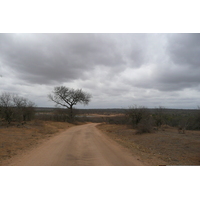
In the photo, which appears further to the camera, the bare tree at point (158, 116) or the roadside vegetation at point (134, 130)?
the bare tree at point (158, 116)

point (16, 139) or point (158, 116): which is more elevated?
point (158, 116)

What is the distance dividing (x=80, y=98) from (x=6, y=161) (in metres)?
36.9

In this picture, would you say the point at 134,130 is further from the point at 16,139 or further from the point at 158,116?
the point at 16,139

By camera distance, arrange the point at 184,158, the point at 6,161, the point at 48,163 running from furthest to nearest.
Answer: the point at 184,158 < the point at 6,161 < the point at 48,163

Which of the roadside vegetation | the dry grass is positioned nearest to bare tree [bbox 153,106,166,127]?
the roadside vegetation

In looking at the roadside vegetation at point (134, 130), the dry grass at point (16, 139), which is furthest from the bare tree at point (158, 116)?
the dry grass at point (16, 139)

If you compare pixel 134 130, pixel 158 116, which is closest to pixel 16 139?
pixel 134 130

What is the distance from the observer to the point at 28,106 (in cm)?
3030

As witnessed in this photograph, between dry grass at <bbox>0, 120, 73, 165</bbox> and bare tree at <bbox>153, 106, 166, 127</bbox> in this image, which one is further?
bare tree at <bbox>153, 106, 166, 127</bbox>

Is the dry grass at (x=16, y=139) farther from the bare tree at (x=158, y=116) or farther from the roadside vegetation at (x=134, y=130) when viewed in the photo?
the bare tree at (x=158, y=116)

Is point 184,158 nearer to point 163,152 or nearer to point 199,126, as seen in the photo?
point 163,152

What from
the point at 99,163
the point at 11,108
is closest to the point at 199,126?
the point at 99,163

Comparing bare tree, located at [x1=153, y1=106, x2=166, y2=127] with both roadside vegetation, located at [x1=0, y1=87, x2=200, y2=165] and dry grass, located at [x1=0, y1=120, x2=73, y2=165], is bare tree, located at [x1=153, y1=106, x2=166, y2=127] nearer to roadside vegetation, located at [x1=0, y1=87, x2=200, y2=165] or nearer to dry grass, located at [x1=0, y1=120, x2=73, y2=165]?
roadside vegetation, located at [x1=0, y1=87, x2=200, y2=165]

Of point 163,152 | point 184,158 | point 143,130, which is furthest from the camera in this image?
point 143,130
